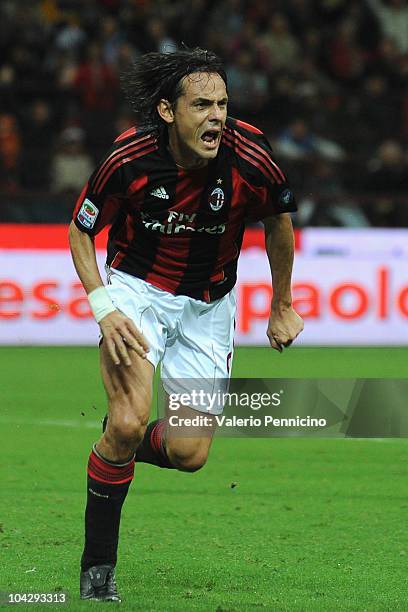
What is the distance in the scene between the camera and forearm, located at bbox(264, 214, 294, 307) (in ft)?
16.2

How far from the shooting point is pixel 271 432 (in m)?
4.80

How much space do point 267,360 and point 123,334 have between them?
677 centimetres

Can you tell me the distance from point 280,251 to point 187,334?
48 cm

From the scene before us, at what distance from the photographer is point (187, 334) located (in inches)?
→ 195

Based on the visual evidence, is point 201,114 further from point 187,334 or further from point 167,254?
point 187,334

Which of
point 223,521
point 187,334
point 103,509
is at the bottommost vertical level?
point 223,521

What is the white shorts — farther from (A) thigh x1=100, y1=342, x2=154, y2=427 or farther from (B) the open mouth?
(B) the open mouth

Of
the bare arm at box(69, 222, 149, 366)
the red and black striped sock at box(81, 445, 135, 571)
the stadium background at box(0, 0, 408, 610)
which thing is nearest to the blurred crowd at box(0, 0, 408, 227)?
the stadium background at box(0, 0, 408, 610)

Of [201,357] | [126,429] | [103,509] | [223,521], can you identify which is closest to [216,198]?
[201,357]

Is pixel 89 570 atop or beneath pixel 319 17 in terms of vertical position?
beneath

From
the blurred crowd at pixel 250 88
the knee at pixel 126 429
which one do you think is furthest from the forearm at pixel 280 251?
the blurred crowd at pixel 250 88

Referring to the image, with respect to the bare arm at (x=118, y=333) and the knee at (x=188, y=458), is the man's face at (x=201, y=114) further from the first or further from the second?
the knee at (x=188, y=458)

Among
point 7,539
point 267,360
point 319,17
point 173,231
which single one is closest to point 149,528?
point 7,539

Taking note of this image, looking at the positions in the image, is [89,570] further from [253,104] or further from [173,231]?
[253,104]
